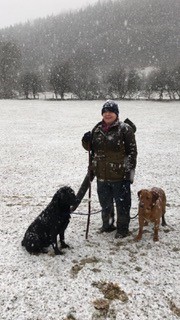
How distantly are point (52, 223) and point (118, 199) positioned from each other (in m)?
1.42

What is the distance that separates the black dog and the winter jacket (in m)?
0.88

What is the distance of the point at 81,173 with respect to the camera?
1226 cm

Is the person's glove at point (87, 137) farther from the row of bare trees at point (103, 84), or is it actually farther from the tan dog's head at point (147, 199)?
the row of bare trees at point (103, 84)

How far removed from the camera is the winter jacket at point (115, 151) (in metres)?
5.82

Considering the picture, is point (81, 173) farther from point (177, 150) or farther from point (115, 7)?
point (115, 7)

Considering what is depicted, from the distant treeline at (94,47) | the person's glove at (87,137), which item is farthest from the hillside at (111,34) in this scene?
the person's glove at (87,137)

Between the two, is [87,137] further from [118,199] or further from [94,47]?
[94,47]

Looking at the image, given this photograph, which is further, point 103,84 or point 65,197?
point 103,84

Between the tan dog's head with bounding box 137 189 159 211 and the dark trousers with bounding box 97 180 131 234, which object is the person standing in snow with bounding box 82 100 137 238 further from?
the tan dog's head with bounding box 137 189 159 211

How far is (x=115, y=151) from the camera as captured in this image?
5.90 m

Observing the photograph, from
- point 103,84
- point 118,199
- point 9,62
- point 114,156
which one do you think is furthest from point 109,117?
point 9,62

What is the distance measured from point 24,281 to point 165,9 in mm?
200142

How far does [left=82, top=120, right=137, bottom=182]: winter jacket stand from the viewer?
5820 mm

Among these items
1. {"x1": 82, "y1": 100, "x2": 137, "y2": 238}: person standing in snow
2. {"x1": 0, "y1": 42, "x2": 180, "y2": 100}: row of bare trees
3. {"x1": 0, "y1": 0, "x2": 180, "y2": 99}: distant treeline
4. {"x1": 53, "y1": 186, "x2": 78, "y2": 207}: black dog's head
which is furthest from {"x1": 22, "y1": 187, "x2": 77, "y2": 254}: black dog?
{"x1": 0, "y1": 0, "x2": 180, "y2": 99}: distant treeline
